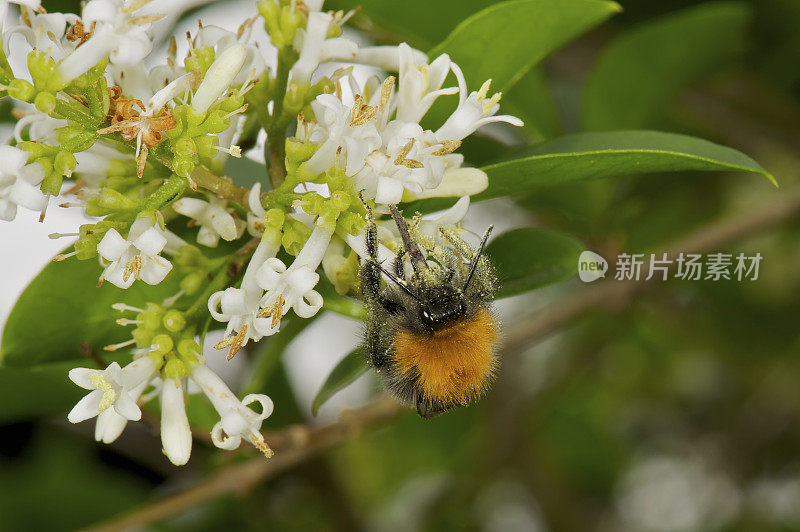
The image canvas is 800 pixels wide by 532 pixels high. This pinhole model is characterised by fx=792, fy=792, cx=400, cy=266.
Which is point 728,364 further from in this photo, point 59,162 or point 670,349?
point 59,162

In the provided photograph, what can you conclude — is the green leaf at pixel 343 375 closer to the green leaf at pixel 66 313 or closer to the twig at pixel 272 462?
the twig at pixel 272 462

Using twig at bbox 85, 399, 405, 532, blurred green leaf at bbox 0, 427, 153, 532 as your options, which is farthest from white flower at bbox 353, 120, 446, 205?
blurred green leaf at bbox 0, 427, 153, 532

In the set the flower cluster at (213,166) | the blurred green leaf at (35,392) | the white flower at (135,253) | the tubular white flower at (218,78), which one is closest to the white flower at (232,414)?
the flower cluster at (213,166)

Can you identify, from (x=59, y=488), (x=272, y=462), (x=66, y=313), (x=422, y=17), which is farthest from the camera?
(x=59, y=488)

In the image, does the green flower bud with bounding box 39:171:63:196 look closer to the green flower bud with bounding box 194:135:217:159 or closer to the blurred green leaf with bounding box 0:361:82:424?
the green flower bud with bounding box 194:135:217:159

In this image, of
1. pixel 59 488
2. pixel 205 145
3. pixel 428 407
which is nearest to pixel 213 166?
pixel 205 145

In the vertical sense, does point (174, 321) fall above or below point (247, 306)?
below

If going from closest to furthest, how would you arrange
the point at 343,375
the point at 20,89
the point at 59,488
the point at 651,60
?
the point at 20,89
the point at 343,375
the point at 651,60
the point at 59,488

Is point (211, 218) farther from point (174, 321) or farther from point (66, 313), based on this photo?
point (66, 313)
